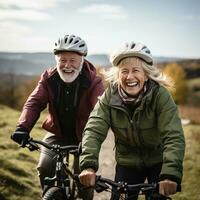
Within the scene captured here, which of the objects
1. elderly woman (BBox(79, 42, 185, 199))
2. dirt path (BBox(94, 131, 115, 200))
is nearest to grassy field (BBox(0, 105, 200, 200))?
dirt path (BBox(94, 131, 115, 200))

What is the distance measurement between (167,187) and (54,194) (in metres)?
1.28

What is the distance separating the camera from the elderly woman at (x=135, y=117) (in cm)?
A: 344

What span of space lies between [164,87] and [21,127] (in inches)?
64.6

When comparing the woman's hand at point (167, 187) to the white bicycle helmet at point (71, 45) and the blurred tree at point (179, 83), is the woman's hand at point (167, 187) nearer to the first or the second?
the white bicycle helmet at point (71, 45)

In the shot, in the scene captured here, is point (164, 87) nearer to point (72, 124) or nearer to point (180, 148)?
point (180, 148)

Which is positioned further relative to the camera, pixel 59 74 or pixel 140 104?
pixel 59 74

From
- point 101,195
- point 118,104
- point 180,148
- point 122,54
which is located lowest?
point 101,195

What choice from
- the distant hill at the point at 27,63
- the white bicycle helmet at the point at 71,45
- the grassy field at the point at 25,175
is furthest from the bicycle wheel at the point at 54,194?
the distant hill at the point at 27,63

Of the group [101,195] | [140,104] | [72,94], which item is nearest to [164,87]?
[140,104]

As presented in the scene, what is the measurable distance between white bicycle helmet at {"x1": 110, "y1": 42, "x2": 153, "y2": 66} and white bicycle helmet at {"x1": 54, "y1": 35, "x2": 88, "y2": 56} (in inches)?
42.6

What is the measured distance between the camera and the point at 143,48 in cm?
364

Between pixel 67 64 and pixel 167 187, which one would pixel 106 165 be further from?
pixel 167 187

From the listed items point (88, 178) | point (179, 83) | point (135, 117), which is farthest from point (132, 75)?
point (179, 83)

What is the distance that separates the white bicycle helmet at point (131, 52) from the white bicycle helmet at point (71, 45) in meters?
1.08
